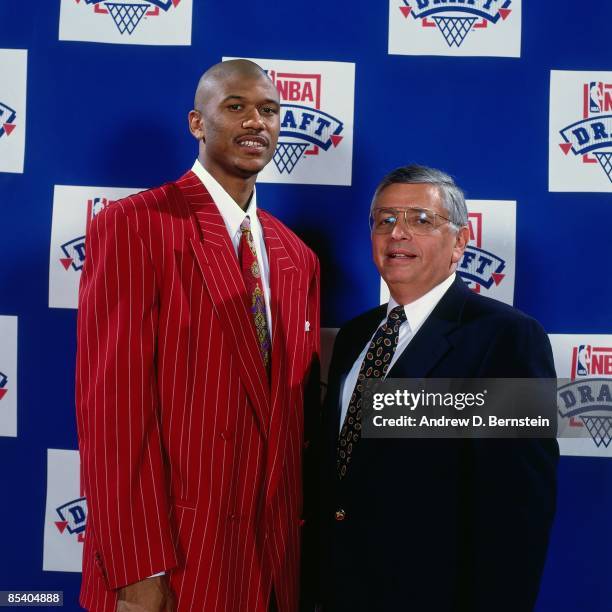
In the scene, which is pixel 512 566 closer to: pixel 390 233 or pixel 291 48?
pixel 390 233

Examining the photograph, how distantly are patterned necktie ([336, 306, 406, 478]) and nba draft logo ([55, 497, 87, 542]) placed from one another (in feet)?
2.97

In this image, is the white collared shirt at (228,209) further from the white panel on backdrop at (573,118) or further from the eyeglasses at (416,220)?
the white panel on backdrop at (573,118)

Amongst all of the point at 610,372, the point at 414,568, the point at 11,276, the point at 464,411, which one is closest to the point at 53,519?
the point at 11,276

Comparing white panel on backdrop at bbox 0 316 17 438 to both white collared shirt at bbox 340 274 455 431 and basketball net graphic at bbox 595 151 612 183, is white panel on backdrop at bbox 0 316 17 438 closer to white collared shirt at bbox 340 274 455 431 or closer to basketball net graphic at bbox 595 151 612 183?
white collared shirt at bbox 340 274 455 431

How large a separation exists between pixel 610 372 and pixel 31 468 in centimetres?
172

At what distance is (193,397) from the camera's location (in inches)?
56.4

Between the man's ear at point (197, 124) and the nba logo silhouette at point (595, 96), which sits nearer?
the man's ear at point (197, 124)

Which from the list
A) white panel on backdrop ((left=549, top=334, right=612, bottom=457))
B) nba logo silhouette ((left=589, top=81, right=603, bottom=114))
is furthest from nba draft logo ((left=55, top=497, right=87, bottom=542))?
nba logo silhouette ((left=589, top=81, right=603, bottom=114))

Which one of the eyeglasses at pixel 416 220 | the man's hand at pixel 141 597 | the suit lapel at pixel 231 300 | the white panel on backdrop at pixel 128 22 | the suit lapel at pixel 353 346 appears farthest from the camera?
the white panel on backdrop at pixel 128 22

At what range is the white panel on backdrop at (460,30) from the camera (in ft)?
6.62

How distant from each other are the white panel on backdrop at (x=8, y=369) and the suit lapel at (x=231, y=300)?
84 cm

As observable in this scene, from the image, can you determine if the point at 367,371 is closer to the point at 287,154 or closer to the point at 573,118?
the point at 287,154

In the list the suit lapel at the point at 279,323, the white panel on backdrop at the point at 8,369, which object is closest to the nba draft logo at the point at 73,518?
the white panel on backdrop at the point at 8,369

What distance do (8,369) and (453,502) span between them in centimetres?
134
